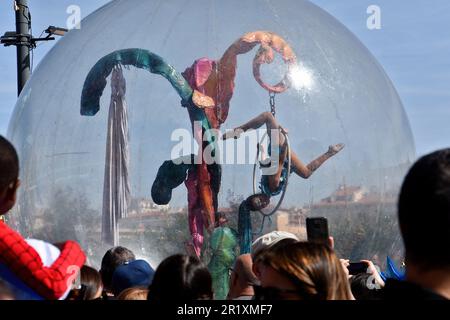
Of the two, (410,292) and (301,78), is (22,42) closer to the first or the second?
(301,78)

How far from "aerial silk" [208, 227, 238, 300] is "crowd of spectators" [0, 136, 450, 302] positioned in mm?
1699

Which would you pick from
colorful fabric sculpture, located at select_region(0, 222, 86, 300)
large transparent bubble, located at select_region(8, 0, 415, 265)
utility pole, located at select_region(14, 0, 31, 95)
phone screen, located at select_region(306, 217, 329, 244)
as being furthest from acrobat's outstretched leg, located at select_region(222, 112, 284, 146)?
utility pole, located at select_region(14, 0, 31, 95)

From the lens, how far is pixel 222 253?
5539 millimetres

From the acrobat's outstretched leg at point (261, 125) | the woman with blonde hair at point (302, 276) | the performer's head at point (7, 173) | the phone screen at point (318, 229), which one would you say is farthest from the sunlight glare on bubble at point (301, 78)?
the performer's head at point (7, 173)

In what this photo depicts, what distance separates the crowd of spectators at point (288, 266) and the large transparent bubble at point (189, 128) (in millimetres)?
1815

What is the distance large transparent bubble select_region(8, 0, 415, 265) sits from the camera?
5543 millimetres

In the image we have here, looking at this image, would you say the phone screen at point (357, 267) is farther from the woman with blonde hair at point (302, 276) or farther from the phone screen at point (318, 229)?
the woman with blonde hair at point (302, 276)

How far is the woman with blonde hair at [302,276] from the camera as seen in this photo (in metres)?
2.45

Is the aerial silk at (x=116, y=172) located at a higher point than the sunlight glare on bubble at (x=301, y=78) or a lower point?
lower

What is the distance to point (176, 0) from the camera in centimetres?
607

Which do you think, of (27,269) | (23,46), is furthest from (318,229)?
(23,46)

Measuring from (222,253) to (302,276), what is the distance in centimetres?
310
